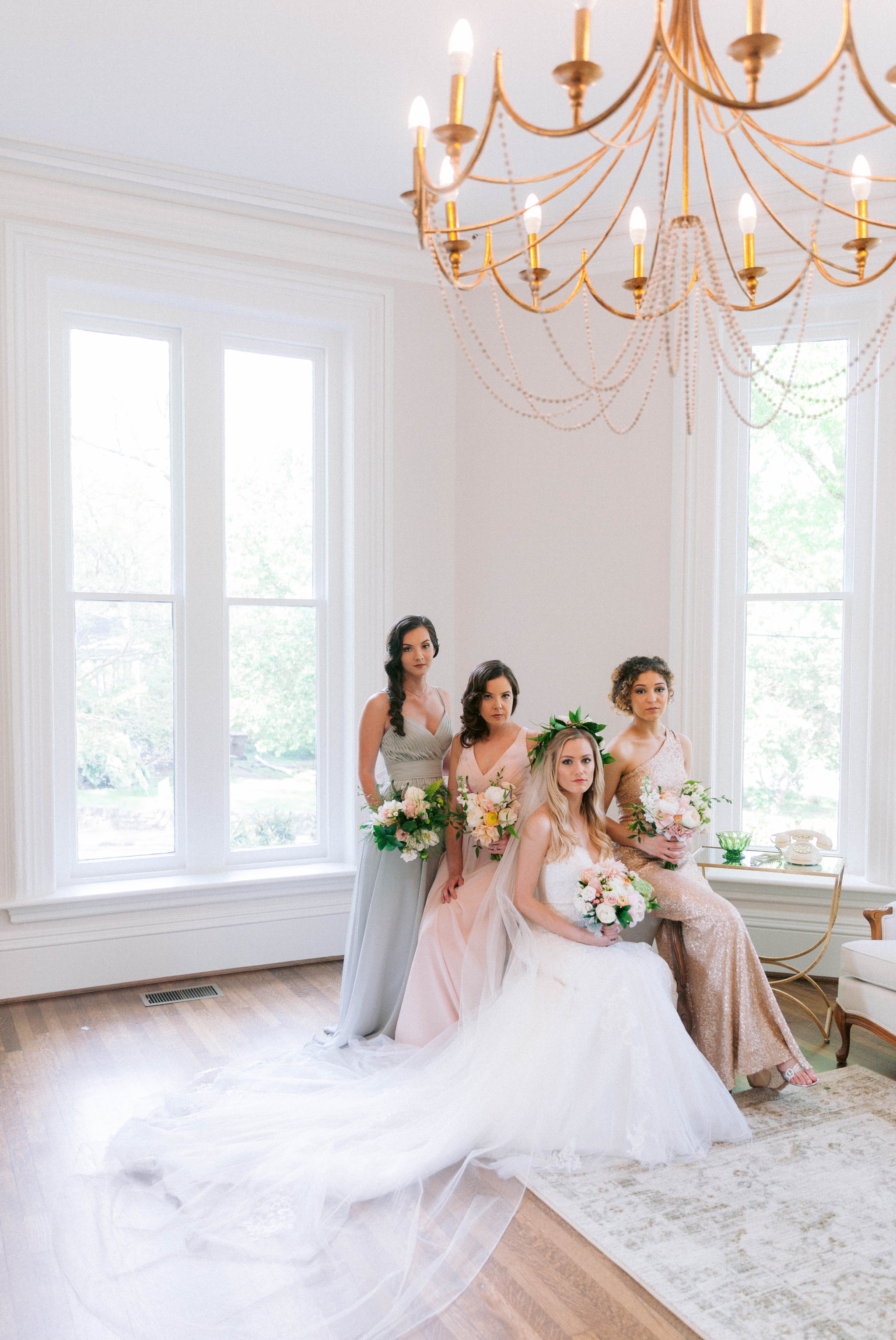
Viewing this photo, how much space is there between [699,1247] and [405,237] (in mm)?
4902

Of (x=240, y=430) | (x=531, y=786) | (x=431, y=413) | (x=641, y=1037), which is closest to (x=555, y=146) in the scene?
(x=431, y=413)

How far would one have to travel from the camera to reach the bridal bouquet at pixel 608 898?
3.41 meters

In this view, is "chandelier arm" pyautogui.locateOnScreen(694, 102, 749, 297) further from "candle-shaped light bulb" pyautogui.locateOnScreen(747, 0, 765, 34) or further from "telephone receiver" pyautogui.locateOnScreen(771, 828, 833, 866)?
"telephone receiver" pyautogui.locateOnScreen(771, 828, 833, 866)

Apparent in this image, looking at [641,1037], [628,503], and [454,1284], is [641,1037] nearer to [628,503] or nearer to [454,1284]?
[454,1284]

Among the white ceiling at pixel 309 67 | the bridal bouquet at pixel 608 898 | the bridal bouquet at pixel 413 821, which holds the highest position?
the white ceiling at pixel 309 67

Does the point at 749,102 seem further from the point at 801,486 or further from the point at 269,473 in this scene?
the point at 269,473

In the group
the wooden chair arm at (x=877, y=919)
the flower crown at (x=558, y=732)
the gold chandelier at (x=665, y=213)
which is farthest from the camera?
the wooden chair arm at (x=877, y=919)

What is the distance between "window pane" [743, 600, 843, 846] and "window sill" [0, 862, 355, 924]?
2.24 metres

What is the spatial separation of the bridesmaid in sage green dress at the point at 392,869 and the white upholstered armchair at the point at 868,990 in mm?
1711

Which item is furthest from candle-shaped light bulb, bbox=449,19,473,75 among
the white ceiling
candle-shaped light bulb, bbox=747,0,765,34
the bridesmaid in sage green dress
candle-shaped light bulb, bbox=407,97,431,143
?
the bridesmaid in sage green dress

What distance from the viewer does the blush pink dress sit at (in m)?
3.81

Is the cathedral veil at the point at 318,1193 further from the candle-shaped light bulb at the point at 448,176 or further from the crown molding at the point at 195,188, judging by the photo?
the crown molding at the point at 195,188

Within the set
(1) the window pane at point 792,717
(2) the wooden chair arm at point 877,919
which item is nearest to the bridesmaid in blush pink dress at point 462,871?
(2) the wooden chair arm at point 877,919

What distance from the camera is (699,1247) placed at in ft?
8.80
